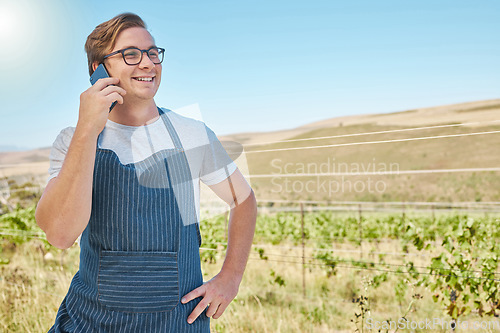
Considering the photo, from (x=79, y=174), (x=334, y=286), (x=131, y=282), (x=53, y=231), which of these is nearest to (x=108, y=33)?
(x=79, y=174)

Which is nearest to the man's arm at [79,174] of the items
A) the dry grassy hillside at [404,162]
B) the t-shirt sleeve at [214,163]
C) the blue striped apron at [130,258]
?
the blue striped apron at [130,258]

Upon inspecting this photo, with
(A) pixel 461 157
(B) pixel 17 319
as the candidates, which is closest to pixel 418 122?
(A) pixel 461 157

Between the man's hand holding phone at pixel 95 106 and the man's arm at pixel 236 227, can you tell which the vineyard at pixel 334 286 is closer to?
the man's arm at pixel 236 227

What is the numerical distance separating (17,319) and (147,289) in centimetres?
297

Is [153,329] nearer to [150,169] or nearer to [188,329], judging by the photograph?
[188,329]

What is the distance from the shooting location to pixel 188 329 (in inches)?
44.3

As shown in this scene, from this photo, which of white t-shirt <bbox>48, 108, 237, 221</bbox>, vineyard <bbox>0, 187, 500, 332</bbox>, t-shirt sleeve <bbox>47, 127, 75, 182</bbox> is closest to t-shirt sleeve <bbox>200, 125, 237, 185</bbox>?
white t-shirt <bbox>48, 108, 237, 221</bbox>

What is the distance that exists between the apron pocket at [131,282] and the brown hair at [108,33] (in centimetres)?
55

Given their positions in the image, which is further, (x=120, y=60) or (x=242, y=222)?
(x=242, y=222)

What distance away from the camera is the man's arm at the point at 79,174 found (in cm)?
90

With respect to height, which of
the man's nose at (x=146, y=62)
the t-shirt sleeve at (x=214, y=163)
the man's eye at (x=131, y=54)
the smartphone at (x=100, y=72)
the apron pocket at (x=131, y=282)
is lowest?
the apron pocket at (x=131, y=282)

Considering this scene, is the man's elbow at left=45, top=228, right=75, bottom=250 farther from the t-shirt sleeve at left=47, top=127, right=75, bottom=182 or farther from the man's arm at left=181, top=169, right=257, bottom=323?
the man's arm at left=181, top=169, right=257, bottom=323

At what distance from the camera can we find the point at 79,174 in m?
0.91

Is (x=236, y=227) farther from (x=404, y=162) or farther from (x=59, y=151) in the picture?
(x=404, y=162)
